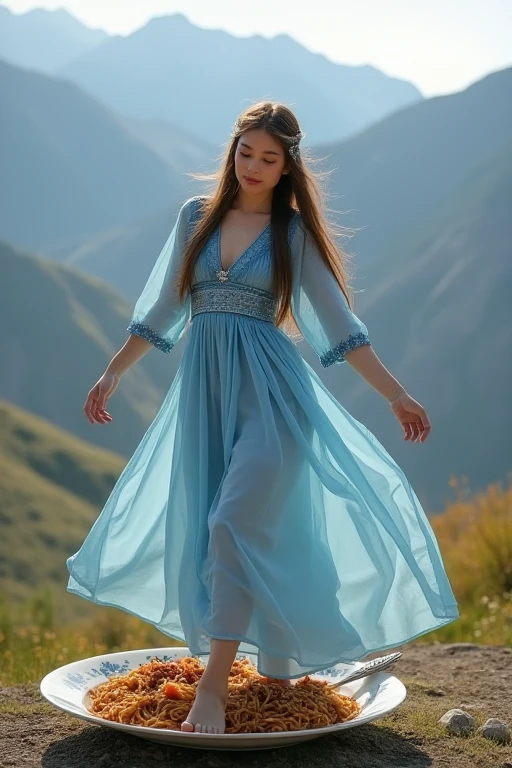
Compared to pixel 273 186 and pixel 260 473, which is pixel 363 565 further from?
pixel 273 186

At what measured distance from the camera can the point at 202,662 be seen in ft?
12.1

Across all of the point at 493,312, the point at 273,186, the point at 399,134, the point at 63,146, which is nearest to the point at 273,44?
the point at 63,146

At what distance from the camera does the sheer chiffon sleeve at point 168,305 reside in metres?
3.67

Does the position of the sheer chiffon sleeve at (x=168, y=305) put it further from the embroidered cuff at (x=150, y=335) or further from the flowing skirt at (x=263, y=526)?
the flowing skirt at (x=263, y=526)

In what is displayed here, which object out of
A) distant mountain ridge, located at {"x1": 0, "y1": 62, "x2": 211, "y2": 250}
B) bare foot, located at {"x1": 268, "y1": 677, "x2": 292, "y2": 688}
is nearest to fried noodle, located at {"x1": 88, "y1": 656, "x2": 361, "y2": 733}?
bare foot, located at {"x1": 268, "y1": 677, "x2": 292, "y2": 688}

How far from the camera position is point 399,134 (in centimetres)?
9156

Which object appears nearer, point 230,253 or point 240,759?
point 240,759

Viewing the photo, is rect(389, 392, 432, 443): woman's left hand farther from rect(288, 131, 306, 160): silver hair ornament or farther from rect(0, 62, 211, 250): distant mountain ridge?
rect(0, 62, 211, 250): distant mountain ridge

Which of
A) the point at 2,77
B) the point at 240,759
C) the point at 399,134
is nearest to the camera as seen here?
the point at 240,759

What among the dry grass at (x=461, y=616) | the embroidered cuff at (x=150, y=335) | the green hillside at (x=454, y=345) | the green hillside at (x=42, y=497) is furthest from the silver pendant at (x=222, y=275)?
the green hillside at (x=454, y=345)

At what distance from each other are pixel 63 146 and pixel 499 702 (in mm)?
124321

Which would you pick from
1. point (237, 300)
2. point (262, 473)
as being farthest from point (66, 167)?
point (262, 473)

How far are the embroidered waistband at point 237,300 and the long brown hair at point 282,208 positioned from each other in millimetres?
48

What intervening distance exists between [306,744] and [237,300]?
4.83 feet
